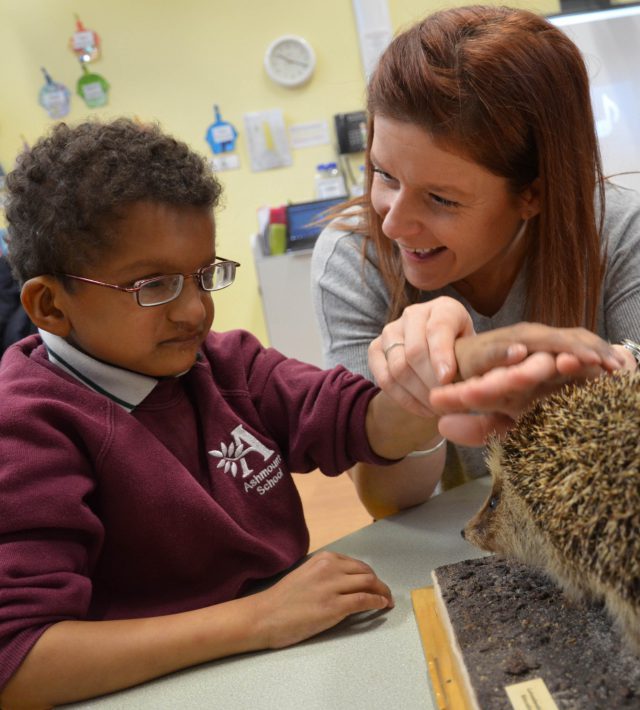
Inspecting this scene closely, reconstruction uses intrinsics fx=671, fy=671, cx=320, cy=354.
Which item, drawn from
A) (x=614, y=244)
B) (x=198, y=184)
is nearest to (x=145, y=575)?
(x=198, y=184)

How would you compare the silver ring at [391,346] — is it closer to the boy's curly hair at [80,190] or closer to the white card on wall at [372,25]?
the boy's curly hair at [80,190]

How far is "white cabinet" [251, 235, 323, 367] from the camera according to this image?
136 inches

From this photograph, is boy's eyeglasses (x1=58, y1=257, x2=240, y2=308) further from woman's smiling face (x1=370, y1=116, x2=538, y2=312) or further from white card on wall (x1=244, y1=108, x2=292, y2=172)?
white card on wall (x1=244, y1=108, x2=292, y2=172)

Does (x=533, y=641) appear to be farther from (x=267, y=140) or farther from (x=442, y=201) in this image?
(x=267, y=140)

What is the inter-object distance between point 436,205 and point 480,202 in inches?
3.0

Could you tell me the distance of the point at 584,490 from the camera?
2.11 ft

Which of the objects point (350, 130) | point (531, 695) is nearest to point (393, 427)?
point (531, 695)

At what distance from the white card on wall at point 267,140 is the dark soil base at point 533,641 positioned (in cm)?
376

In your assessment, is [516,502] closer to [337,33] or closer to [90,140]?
[90,140]

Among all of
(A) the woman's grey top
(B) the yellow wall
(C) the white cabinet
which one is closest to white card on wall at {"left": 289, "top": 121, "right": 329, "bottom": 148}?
(B) the yellow wall

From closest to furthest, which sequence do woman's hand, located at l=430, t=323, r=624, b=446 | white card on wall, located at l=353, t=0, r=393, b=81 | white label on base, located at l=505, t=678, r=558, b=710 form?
white label on base, located at l=505, t=678, r=558, b=710
woman's hand, located at l=430, t=323, r=624, b=446
white card on wall, located at l=353, t=0, r=393, b=81

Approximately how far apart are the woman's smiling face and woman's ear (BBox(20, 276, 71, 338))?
22.6 inches

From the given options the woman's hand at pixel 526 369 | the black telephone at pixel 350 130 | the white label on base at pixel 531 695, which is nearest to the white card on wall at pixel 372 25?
the black telephone at pixel 350 130

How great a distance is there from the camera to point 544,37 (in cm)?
117
